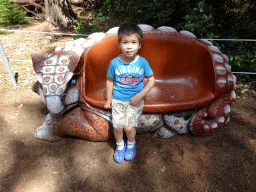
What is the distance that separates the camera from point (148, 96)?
85.9 inches

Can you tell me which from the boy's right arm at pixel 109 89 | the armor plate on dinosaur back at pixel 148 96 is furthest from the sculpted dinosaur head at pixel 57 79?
the boy's right arm at pixel 109 89

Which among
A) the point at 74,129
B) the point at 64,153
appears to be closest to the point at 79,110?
the point at 74,129

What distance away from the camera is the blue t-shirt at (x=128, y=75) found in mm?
1533

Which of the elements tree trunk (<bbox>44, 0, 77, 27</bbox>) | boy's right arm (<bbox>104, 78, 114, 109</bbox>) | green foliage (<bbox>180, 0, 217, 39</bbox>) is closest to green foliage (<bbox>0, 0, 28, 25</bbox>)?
tree trunk (<bbox>44, 0, 77, 27</bbox>)

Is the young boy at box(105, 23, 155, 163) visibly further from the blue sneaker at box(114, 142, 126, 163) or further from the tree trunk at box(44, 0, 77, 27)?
the tree trunk at box(44, 0, 77, 27)

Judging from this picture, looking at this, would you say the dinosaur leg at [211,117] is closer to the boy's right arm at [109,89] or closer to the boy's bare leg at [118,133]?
the boy's bare leg at [118,133]

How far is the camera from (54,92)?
67.6 inches

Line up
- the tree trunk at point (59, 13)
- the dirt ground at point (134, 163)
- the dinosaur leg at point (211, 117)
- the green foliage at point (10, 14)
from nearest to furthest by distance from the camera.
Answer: the dirt ground at point (134, 163)
the dinosaur leg at point (211, 117)
the tree trunk at point (59, 13)
the green foliage at point (10, 14)

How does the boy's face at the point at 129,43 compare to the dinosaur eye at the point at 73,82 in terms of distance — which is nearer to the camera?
the boy's face at the point at 129,43

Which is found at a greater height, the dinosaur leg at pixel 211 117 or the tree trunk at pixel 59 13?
the tree trunk at pixel 59 13

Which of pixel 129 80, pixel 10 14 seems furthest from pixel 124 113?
pixel 10 14

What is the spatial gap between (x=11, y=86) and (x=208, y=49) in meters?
2.92

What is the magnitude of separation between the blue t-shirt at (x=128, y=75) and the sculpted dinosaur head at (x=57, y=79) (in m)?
0.49

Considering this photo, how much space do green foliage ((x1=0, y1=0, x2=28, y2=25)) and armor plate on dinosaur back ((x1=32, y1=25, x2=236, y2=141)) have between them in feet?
12.5
